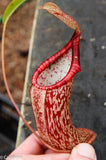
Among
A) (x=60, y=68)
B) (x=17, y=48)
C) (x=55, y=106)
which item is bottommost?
(x=55, y=106)

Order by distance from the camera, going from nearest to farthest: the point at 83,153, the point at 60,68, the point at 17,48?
the point at 83,153
the point at 60,68
the point at 17,48

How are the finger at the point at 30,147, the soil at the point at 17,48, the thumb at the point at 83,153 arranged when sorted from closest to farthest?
1. the thumb at the point at 83,153
2. the finger at the point at 30,147
3. the soil at the point at 17,48

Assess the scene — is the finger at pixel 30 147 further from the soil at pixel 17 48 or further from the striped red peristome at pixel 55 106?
the soil at pixel 17 48

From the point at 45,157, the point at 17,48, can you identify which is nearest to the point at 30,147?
the point at 45,157

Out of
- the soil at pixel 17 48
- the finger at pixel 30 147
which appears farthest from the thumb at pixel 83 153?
the soil at pixel 17 48

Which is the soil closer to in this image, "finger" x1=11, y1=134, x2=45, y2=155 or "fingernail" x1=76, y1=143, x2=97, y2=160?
"finger" x1=11, y1=134, x2=45, y2=155

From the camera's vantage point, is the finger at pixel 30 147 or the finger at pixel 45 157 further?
the finger at pixel 30 147

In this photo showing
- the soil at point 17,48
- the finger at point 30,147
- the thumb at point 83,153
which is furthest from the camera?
the soil at point 17,48

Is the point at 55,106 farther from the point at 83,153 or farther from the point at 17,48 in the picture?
the point at 17,48
